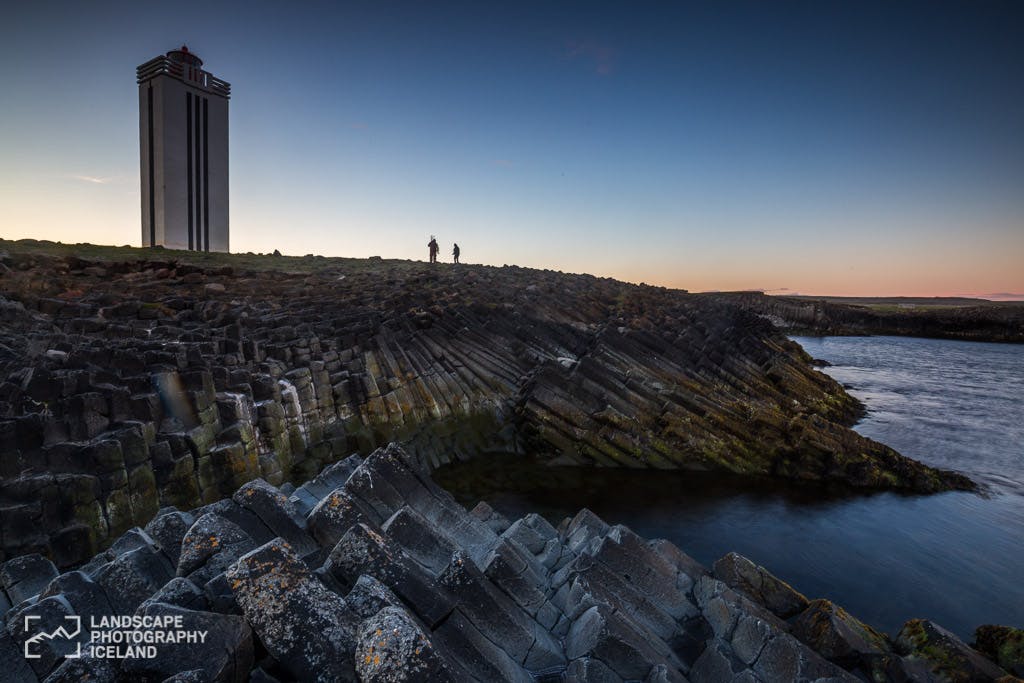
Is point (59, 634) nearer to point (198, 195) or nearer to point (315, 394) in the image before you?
point (315, 394)

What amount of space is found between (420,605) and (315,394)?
8.65 meters

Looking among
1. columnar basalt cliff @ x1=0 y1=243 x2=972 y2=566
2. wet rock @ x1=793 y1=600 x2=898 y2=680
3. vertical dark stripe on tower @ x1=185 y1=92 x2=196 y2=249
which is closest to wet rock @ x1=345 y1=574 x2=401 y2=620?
wet rock @ x1=793 y1=600 x2=898 y2=680

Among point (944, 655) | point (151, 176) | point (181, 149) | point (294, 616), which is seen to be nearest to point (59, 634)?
point (294, 616)

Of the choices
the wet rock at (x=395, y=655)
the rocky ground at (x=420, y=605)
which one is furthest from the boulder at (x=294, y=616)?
the wet rock at (x=395, y=655)

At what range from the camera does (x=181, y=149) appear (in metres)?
46.3

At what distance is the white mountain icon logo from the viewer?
8.14ft

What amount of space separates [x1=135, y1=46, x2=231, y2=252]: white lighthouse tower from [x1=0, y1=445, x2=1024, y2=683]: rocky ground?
171 ft

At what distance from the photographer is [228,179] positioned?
168 feet

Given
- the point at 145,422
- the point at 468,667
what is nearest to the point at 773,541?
the point at 468,667

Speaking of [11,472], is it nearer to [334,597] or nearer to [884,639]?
[334,597]

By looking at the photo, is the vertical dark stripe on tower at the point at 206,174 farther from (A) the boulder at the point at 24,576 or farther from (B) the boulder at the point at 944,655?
(B) the boulder at the point at 944,655

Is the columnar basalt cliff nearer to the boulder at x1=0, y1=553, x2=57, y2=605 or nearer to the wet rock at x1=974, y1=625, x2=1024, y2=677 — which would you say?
the boulder at x1=0, y1=553, x2=57, y2=605

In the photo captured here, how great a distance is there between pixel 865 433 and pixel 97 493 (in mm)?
24981

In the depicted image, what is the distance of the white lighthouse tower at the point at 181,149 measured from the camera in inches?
1784
